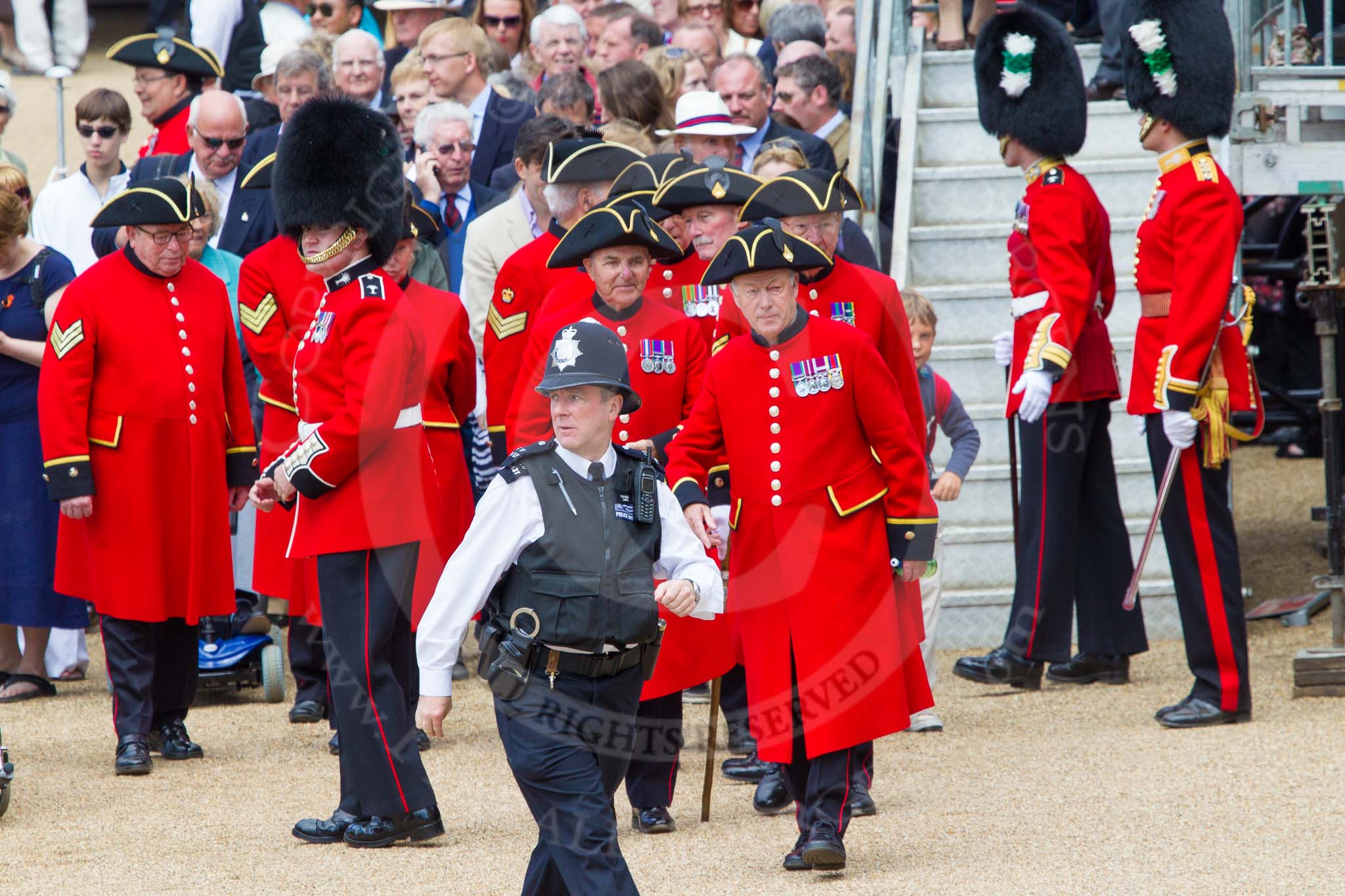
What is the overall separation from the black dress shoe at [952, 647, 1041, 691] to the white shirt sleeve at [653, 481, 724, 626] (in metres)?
3.04

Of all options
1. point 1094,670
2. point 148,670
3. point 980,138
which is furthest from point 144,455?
point 980,138

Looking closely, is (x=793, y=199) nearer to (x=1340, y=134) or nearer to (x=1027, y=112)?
(x=1027, y=112)

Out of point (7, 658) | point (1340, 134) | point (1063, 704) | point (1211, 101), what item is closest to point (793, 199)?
point (1211, 101)

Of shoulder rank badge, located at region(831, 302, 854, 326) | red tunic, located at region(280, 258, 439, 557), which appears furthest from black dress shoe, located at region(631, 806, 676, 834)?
shoulder rank badge, located at region(831, 302, 854, 326)

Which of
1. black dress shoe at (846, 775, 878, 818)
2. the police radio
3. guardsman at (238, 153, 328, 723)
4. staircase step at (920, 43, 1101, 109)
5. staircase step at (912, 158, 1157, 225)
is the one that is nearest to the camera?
the police radio

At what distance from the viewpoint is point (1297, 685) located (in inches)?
269

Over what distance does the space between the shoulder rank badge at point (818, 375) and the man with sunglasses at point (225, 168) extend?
11.7 ft

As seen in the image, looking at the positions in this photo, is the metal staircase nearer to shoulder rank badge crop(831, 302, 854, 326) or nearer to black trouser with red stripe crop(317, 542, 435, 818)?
shoulder rank badge crop(831, 302, 854, 326)

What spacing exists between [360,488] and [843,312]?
4.89 ft

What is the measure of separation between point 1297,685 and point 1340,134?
224 centimetres

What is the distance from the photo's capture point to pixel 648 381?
5.70m

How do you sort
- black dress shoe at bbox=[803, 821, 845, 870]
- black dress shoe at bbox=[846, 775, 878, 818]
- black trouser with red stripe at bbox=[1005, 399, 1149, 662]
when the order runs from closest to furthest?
1. black dress shoe at bbox=[803, 821, 845, 870]
2. black dress shoe at bbox=[846, 775, 878, 818]
3. black trouser with red stripe at bbox=[1005, 399, 1149, 662]

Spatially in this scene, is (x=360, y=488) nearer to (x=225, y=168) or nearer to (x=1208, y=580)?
(x=1208, y=580)

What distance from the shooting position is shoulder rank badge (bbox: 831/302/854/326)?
5527mm
